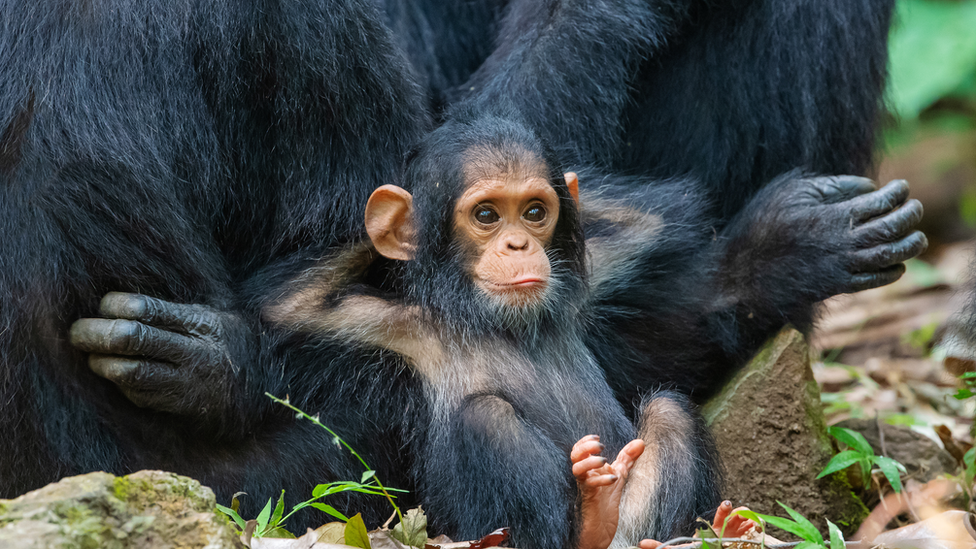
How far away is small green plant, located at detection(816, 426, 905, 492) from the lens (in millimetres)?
3059

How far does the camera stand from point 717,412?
325 cm

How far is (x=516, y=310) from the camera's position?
268cm

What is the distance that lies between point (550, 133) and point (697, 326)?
81 cm

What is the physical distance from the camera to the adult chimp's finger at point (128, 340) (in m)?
2.39

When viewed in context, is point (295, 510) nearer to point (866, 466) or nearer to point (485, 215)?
point (485, 215)

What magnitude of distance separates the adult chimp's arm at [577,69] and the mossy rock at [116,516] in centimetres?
169

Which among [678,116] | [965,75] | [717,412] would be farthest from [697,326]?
[965,75]

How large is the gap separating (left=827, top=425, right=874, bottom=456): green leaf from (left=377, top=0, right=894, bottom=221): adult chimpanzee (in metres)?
0.83

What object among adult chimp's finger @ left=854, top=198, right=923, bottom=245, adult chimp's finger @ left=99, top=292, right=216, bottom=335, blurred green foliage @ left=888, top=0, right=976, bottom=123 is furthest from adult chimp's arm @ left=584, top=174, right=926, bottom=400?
blurred green foliage @ left=888, top=0, right=976, bottom=123

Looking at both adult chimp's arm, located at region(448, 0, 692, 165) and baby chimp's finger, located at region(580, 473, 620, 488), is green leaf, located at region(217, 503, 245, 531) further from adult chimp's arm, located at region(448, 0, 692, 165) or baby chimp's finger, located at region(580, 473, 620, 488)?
adult chimp's arm, located at region(448, 0, 692, 165)

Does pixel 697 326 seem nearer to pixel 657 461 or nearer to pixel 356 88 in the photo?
pixel 657 461

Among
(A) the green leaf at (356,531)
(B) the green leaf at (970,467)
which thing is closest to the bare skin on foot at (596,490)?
(A) the green leaf at (356,531)

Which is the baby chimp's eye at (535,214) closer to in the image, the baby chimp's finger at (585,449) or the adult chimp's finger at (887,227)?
the baby chimp's finger at (585,449)

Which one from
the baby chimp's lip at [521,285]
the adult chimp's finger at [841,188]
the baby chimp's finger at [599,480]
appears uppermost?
the adult chimp's finger at [841,188]
